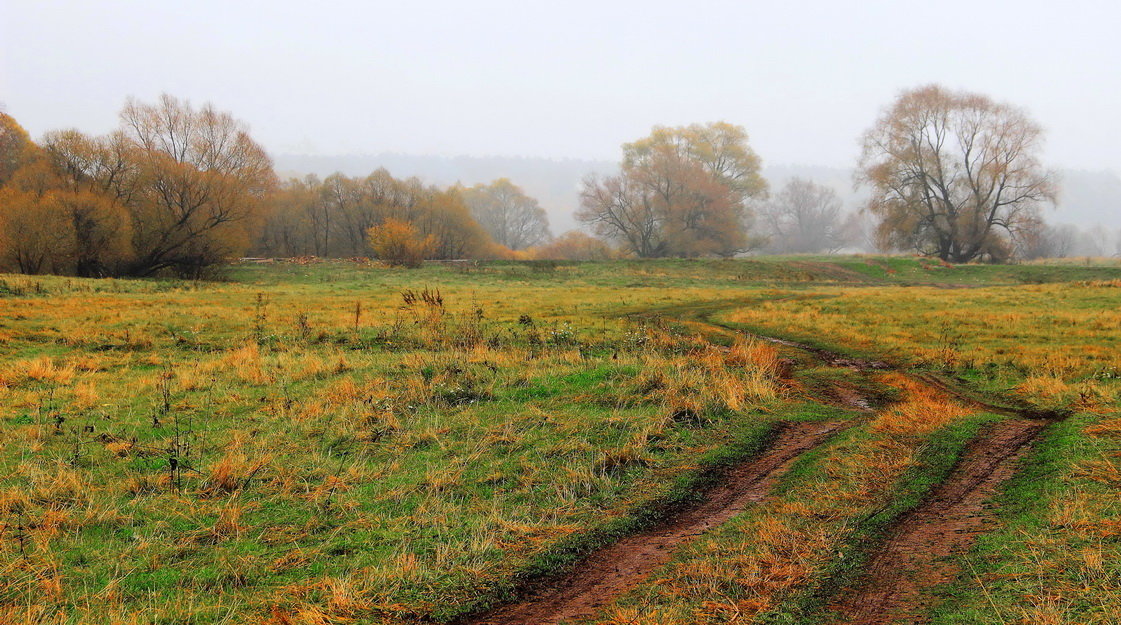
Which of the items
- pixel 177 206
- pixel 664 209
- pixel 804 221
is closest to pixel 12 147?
pixel 177 206

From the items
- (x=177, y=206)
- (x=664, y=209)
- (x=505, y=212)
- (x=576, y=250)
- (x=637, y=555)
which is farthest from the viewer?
(x=505, y=212)

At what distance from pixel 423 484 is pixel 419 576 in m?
1.76

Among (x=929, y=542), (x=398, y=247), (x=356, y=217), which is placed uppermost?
(x=356, y=217)

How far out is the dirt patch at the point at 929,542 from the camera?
3891mm

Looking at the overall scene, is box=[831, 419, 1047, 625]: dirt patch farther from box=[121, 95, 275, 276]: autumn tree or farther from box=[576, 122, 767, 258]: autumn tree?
box=[576, 122, 767, 258]: autumn tree

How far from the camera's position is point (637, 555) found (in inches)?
188

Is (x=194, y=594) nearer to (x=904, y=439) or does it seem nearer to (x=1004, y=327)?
(x=904, y=439)

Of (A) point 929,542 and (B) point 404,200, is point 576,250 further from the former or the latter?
(A) point 929,542

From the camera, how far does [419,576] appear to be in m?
4.39

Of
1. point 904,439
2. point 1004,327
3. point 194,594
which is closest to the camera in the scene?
point 194,594

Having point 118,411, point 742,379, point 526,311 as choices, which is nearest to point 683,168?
point 526,311

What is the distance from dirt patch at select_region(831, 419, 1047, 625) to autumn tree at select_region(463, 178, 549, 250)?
304ft

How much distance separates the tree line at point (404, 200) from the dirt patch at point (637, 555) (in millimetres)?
39208

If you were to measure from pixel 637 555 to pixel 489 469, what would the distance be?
2.20 metres
